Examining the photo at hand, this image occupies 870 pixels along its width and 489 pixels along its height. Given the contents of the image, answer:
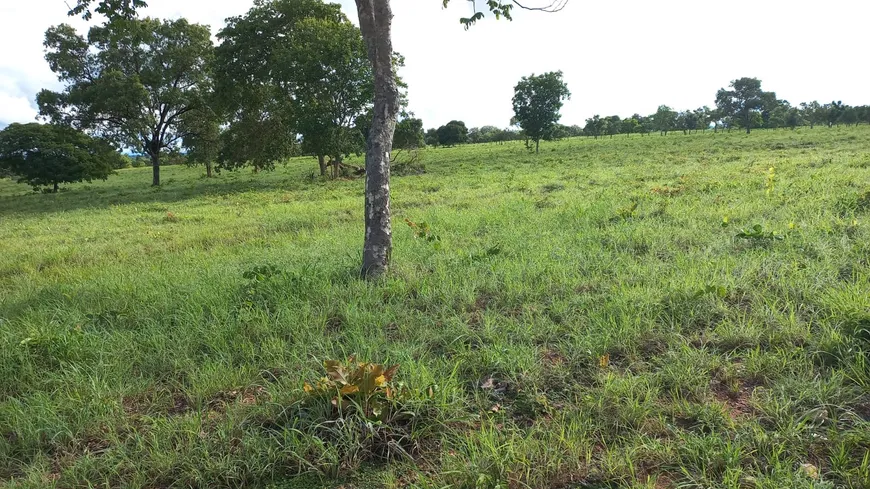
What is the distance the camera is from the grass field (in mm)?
2268

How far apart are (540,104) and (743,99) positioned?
50.4m

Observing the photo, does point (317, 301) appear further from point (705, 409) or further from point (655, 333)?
point (705, 409)

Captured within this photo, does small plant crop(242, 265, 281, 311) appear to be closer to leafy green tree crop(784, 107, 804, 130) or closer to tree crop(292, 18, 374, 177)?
tree crop(292, 18, 374, 177)

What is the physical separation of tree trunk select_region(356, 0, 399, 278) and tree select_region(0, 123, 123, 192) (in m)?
25.9

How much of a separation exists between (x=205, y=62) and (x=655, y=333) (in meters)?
26.9

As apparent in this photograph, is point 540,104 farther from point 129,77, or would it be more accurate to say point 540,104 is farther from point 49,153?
point 49,153

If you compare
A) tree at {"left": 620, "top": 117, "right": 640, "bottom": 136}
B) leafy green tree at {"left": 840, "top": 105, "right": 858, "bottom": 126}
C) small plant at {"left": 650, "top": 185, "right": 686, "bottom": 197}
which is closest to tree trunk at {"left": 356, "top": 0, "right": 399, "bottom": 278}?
small plant at {"left": 650, "top": 185, "right": 686, "bottom": 197}

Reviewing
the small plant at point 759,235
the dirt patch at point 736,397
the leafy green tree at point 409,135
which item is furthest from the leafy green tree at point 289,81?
the dirt patch at point 736,397

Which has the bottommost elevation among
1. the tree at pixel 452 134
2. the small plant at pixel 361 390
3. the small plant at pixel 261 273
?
the small plant at pixel 361 390

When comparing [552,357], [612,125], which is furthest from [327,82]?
[612,125]

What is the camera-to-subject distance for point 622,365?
3.07m

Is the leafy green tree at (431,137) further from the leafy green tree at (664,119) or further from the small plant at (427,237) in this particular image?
the small plant at (427,237)

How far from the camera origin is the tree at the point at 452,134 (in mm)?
73375

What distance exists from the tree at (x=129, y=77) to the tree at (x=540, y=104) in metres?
24.4
